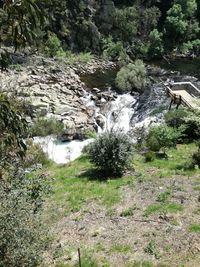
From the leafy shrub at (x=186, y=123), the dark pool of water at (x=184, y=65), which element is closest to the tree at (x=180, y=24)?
the dark pool of water at (x=184, y=65)

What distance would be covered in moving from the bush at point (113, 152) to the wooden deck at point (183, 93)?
11069 mm

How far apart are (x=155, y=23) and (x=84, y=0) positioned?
834 centimetres

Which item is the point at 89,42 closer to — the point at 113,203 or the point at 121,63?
the point at 121,63

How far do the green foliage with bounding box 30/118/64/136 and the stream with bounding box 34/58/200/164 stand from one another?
0.42m

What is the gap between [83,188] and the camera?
1281 centimetres

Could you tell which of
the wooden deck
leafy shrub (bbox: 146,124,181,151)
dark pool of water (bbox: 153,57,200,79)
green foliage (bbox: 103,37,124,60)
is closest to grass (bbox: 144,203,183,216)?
leafy shrub (bbox: 146,124,181,151)

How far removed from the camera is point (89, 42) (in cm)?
4391

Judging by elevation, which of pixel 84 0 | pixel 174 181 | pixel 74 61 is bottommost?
pixel 74 61

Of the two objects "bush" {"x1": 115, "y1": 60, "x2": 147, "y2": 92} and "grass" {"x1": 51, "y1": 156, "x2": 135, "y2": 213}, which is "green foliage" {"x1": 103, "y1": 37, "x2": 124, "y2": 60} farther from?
"grass" {"x1": 51, "y1": 156, "x2": 135, "y2": 213}

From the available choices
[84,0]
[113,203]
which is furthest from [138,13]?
[113,203]

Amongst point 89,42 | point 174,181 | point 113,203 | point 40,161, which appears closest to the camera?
point 113,203

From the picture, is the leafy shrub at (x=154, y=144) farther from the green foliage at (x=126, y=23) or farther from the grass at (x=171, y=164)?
the green foliage at (x=126, y=23)

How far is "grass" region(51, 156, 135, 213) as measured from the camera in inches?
467

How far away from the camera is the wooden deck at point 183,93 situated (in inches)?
974
